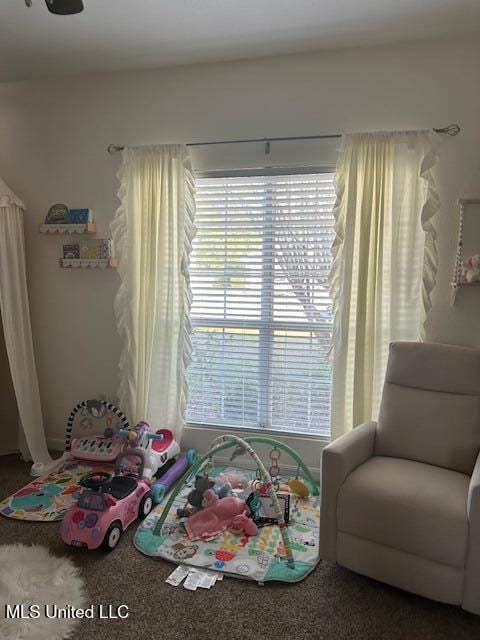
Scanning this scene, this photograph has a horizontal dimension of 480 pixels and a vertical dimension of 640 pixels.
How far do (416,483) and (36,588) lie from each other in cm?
166

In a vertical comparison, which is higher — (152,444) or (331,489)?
(331,489)

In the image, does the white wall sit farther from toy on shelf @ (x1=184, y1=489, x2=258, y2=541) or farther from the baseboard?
toy on shelf @ (x1=184, y1=489, x2=258, y2=541)

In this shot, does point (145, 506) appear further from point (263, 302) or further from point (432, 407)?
point (432, 407)

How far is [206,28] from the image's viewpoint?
8.22ft

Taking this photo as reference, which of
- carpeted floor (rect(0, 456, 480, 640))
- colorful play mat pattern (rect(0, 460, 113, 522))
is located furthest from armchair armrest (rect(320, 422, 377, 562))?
colorful play mat pattern (rect(0, 460, 113, 522))

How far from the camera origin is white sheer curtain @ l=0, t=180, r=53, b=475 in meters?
2.97

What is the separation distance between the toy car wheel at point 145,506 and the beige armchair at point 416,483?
39.2 inches

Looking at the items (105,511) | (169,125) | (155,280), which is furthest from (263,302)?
(105,511)

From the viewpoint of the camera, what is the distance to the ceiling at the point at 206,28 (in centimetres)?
230

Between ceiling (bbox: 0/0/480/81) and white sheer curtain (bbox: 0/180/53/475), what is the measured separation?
962 mm

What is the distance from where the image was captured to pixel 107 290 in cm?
321

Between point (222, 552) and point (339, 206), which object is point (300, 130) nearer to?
point (339, 206)

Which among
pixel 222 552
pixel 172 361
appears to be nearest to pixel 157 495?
pixel 222 552

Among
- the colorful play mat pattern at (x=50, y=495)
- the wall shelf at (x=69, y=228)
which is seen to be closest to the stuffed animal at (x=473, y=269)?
the wall shelf at (x=69, y=228)
